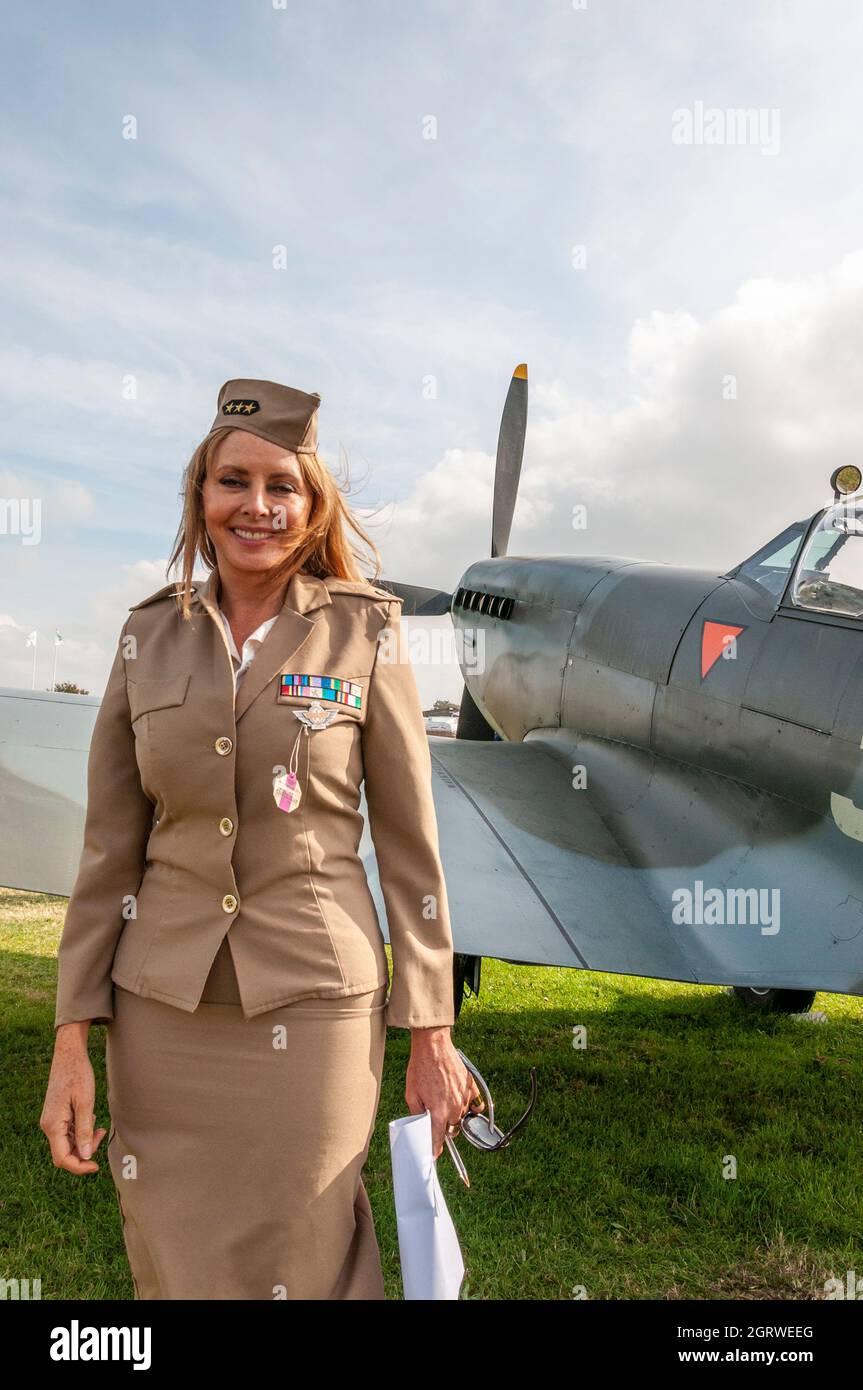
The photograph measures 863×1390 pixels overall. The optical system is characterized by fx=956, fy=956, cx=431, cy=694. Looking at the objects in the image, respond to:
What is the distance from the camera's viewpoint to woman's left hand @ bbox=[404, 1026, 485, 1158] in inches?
66.1

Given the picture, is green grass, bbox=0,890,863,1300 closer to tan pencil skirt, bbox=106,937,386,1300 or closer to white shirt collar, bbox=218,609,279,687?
tan pencil skirt, bbox=106,937,386,1300

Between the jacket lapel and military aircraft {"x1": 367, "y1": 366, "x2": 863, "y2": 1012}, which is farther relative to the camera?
military aircraft {"x1": 367, "y1": 366, "x2": 863, "y2": 1012}

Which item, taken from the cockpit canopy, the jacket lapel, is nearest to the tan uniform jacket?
the jacket lapel

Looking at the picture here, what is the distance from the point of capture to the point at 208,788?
1643 mm

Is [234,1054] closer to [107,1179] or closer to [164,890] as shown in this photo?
[164,890]

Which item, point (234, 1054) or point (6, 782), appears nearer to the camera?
point (234, 1054)

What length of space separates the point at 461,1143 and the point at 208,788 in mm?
3331

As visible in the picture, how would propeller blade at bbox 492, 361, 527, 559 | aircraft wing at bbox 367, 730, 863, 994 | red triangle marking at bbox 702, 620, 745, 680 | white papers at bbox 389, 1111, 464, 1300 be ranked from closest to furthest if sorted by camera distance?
1. white papers at bbox 389, 1111, 464, 1300
2. aircraft wing at bbox 367, 730, 863, 994
3. red triangle marking at bbox 702, 620, 745, 680
4. propeller blade at bbox 492, 361, 527, 559


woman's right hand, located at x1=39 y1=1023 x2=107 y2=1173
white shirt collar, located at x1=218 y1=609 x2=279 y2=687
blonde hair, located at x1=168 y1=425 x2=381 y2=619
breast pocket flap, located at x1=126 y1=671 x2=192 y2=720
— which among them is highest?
blonde hair, located at x1=168 y1=425 x2=381 y2=619

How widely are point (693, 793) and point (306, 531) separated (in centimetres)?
291

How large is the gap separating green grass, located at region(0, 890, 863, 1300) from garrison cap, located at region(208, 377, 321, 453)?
2.49 metres

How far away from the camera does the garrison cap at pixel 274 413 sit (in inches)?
69.7
